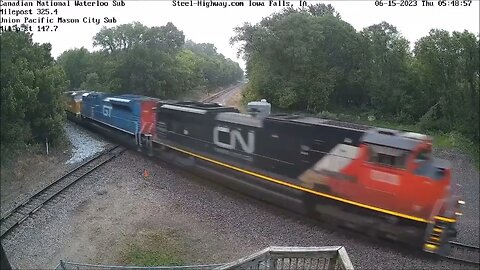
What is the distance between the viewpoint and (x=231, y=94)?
73.9 feet

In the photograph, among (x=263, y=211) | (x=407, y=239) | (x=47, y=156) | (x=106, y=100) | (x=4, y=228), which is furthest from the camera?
(x=106, y=100)

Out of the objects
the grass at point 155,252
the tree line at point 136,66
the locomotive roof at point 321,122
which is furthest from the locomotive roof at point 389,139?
the tree line at point 136,66

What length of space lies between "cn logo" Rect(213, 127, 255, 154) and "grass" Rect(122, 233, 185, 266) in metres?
3.07

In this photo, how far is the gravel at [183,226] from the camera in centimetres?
707

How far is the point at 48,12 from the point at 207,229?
18.1 feet

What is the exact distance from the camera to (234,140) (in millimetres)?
9688

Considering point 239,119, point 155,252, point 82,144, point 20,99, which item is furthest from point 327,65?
point 20,99

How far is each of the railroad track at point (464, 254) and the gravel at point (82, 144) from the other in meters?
12.0

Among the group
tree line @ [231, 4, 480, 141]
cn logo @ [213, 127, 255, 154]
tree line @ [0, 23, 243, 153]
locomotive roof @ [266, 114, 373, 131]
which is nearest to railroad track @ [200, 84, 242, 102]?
tree line @ [0, 23, 243, 153]

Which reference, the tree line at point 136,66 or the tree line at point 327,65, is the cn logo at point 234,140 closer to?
the tree line at point 136,66

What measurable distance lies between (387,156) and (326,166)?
1448 millimetres

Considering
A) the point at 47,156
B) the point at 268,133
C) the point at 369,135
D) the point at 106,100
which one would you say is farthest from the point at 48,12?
the point at 106,100

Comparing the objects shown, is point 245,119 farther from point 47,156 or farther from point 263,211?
point 47,156

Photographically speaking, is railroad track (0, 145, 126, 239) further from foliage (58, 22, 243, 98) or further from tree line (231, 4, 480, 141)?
tree line (231, 4, 480, 141)
